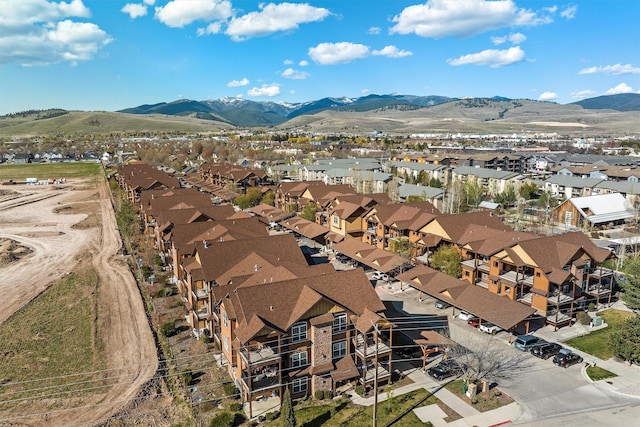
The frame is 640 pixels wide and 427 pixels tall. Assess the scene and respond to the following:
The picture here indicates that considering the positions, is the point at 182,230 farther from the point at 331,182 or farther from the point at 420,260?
the point at 331,182

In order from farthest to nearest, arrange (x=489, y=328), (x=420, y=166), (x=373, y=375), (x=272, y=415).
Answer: (x=420, y=166) → (x=489, y=328) → (x=373, y=375) → (x=272, y=415)

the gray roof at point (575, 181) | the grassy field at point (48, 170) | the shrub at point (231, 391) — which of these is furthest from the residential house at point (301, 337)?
the grassy field at point (48, 170)

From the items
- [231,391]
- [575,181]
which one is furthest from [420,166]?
[231,391]

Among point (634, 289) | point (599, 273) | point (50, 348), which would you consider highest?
point (634, 289)

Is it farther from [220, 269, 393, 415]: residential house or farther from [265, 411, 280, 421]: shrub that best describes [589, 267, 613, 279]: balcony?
[265, 411, 280, 421]: shrub

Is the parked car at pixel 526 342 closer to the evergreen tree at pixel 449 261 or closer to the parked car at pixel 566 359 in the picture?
the parked car at pixel 566 359

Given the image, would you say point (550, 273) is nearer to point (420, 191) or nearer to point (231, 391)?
point (231, 391)
